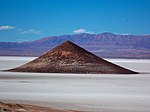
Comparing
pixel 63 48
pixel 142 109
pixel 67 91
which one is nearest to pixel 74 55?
pixel 63 48

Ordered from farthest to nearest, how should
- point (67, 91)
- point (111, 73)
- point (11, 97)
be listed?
point (111, 73) < point (67, 91) < point (11, 97)

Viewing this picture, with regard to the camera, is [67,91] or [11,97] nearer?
[11,97]

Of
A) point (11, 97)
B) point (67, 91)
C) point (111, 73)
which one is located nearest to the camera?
point (11, 97)

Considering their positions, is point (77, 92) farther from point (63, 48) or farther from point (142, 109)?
point (63, 48)

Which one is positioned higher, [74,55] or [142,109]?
[74,55]

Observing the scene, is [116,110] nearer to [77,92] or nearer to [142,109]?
[142,109]

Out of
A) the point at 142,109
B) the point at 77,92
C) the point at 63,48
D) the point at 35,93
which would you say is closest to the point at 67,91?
the point at 77,92
